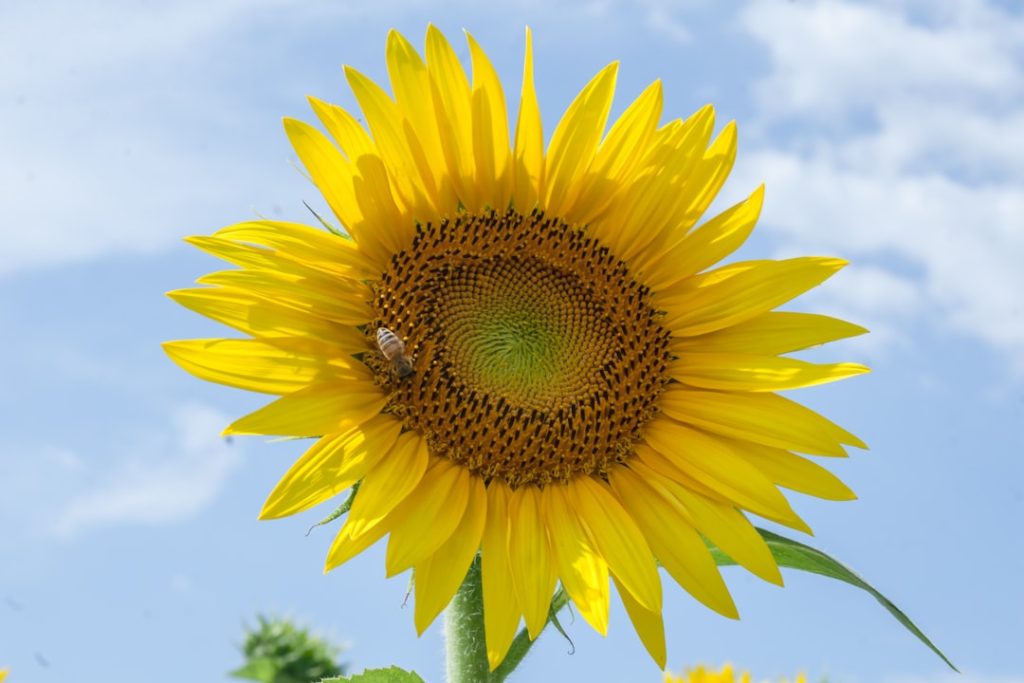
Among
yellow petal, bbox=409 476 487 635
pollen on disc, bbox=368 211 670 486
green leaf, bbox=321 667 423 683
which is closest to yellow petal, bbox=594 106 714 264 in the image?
pollen on disc, bbox=368 211 670 486

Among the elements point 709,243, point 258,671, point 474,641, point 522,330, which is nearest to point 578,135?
point 709,243

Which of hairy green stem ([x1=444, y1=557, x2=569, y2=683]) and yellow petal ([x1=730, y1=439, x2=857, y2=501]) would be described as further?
yellow petal ([x1=730, y1=439, x2=857, y2=501])

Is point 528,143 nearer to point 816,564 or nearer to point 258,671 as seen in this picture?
point 816,564

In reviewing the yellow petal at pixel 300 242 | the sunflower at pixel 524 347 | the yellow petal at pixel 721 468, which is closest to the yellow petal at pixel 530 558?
the sunflower at pixel 524 347

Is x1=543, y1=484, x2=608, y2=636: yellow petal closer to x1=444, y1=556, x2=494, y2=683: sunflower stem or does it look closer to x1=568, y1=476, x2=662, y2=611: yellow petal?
x1=568, y1=476, x2=662, y2=611: yellow petal

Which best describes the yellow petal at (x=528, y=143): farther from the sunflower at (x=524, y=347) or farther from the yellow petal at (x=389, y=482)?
the yellow petal at (x=389, y=482)

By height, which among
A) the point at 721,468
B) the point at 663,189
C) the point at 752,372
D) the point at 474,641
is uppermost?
the point at 663,189
